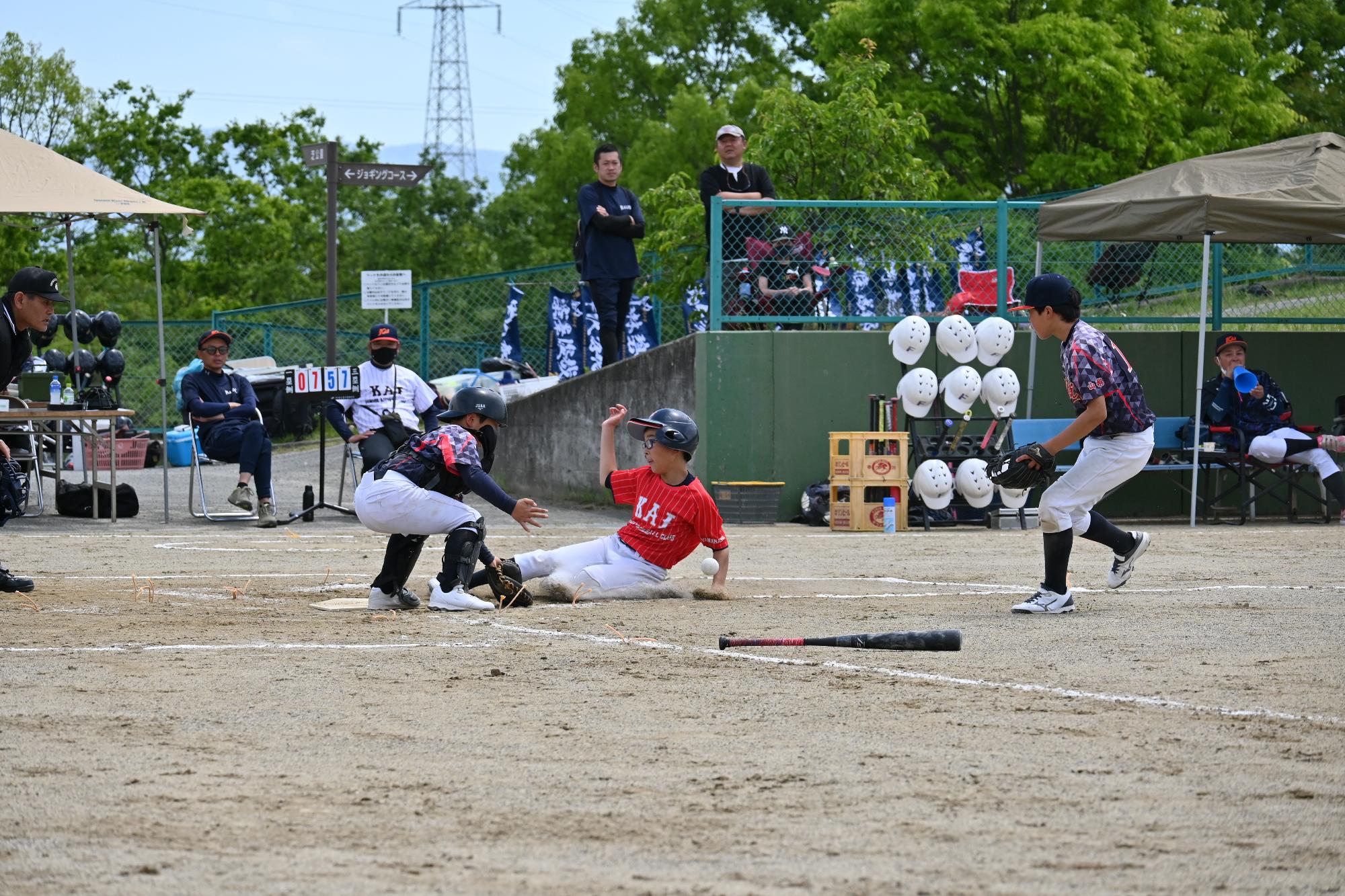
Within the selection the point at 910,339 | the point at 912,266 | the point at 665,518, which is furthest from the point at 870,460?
the point at 665,518

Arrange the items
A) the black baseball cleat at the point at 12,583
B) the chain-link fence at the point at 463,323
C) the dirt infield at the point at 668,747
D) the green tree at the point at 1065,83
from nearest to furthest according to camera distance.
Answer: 1. the dirt infield at the point at 668,747
2. the black baseball cleat at the point at 12,583
3. the chain-link fence at the point at 463,323
4. the green tree at the point at 1065,83

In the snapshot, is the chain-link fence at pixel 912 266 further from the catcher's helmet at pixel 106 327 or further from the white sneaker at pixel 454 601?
the white sneaker at pixel 454 601

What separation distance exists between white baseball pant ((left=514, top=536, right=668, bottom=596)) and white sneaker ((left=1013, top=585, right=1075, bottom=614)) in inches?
83.6

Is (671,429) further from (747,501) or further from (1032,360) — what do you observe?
(1032,360)

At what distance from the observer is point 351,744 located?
206 inches

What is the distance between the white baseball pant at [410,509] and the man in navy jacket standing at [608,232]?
762cm

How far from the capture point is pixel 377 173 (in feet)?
52.6

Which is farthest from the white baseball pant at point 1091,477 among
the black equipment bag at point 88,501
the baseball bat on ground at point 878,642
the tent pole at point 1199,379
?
the black equipment bag at point 88,501

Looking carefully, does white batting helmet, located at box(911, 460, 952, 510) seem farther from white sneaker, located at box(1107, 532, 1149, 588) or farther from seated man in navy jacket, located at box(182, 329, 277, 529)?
seated man in navy jacket, located at box(182, 329, 277, 529)

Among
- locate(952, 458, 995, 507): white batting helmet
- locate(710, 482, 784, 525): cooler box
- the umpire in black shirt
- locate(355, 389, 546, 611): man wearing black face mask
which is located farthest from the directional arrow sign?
locate(355, 389, 546, 611): man wearing black face mask

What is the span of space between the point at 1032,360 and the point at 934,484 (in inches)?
98.3

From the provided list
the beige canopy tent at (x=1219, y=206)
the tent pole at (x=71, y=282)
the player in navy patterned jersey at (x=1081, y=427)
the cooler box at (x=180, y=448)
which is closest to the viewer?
the player in navy patterned jersey at (x=1081, y=427)

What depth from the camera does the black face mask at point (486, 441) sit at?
8852mm

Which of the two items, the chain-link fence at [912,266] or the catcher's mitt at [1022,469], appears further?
the chain-link fence at [912,266]
